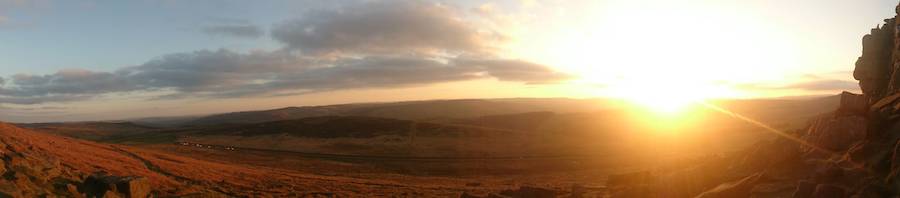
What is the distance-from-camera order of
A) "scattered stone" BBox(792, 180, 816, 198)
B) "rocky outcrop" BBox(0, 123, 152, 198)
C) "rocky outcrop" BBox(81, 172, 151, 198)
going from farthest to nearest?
"rocky outcrop" BBox(81, 172, 151, 198), "scattered stone" BBox(792, 180, 816, 198), "rocky outcrop" BBox(0, 123, 152, 198)

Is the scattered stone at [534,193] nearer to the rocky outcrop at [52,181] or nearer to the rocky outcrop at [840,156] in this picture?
the rocky outcrop at [840,156]

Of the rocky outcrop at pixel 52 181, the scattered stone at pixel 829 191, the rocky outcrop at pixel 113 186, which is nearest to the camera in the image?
the rocky outcrop at pixel 52 181

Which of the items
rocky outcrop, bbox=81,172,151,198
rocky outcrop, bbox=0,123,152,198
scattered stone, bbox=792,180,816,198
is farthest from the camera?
rocky outcrop, bbox=81,172,151,198

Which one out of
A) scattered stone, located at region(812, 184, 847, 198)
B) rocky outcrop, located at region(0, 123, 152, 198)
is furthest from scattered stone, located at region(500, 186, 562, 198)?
rocky outcrop, located at region(0, 123, 152, 198)

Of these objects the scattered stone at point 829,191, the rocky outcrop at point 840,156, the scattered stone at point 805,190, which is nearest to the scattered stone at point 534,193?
the rocky outcrop at point 840,156

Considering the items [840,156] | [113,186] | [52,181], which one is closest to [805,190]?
[840,156]

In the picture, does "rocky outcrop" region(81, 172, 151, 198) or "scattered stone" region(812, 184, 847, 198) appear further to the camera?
"rocky outcrop" region(81, 172, 151, 198)

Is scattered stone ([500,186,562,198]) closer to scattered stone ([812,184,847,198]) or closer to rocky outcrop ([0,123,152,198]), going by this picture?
scattered stone ([812,184,847,198])

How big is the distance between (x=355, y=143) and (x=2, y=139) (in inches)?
3250

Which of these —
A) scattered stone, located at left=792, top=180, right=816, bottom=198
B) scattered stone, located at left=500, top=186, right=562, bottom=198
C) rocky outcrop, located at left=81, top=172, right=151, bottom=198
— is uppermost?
rocky outcrop, located at left=81, top=172, right=151, bottom=198

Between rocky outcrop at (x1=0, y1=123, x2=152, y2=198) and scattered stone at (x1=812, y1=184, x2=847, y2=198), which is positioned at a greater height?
rocky outcrop at (x1=0, y1=123, x2=152, y2=198)

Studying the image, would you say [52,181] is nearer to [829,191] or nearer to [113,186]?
[113,186]

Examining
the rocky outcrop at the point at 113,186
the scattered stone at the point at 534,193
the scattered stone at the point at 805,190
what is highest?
the rocky outcrop at the point at 113,186

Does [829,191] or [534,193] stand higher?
[829,191]
